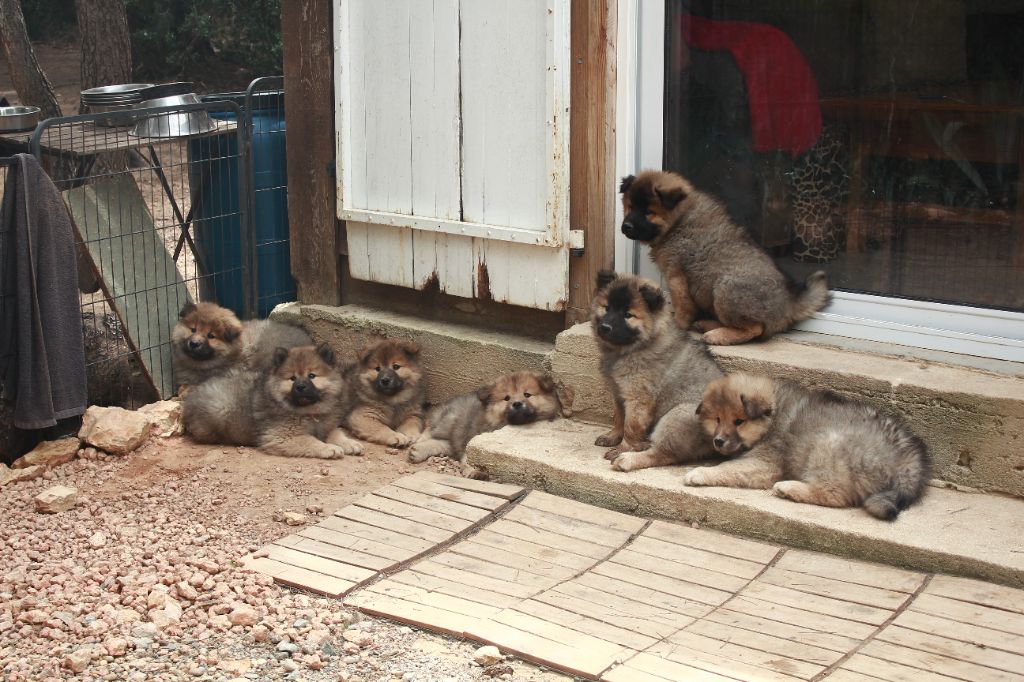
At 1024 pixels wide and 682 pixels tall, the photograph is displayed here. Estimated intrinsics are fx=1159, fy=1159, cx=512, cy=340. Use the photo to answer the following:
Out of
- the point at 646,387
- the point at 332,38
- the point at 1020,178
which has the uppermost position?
the point at 332,38

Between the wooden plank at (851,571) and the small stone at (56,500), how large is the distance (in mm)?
3480

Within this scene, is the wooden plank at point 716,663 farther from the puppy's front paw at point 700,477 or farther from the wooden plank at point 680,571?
the puppy's front paw at point 700,477

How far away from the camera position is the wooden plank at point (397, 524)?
5.21 metres

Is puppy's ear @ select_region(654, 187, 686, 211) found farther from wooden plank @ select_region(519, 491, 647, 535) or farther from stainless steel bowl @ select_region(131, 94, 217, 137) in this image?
stainless steel bowl @ select_region(131, 94, 217, 137)

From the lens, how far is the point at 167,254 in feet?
24.9

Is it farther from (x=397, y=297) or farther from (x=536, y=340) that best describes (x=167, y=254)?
(x=536, y=340)

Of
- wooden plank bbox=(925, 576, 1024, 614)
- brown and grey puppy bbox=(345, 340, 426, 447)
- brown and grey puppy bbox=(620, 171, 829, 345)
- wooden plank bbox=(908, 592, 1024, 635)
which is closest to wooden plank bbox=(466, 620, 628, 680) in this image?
wooden plank bbox=(908, 592, 1024, 635)

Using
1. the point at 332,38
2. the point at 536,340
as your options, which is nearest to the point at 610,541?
the point at 536,340

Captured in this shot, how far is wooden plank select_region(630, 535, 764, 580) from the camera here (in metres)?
4.72

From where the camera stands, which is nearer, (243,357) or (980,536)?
(980,536)

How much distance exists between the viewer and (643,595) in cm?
455

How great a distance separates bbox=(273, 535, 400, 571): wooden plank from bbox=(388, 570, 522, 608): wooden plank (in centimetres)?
11

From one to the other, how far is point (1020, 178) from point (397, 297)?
3753mm

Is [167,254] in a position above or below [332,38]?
below
